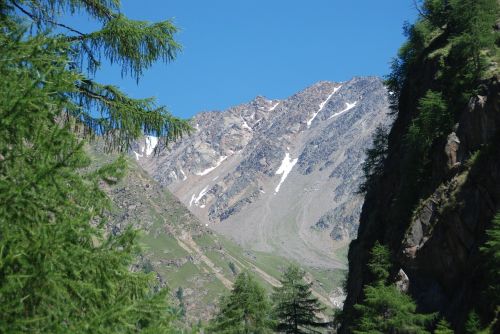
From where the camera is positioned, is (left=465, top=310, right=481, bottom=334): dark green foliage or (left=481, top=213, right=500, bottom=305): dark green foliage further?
(left=465, top=310, right=481, bottom=334): dark green foliage

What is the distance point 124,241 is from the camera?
596 centimetres

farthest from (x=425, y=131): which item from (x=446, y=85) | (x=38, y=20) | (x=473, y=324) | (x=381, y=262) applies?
(x=38, y=20)

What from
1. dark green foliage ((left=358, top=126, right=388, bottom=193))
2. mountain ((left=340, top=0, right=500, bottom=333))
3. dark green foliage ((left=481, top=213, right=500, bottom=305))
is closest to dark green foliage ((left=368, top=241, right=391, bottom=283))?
mountain ((left=340, top=0, right=500, bottom=333))

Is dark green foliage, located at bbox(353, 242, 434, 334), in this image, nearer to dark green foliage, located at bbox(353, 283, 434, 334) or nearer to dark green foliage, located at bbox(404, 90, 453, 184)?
dark green foliage, located at bbox(353, 283, 434, 334)

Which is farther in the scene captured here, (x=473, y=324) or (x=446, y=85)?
(x=446, y=85)

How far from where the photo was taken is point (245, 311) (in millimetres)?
36938

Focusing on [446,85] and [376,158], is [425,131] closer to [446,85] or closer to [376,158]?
[446,85]

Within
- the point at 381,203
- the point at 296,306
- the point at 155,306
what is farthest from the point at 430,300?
the point at 155,306

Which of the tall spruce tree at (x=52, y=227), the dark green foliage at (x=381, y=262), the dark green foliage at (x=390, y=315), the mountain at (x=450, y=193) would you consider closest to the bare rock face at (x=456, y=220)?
the mountain at (x=450, y=193)

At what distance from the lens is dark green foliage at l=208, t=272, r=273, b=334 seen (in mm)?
36031

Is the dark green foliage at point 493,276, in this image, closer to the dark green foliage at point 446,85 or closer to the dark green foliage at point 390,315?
the dark green foliage at point 390,315

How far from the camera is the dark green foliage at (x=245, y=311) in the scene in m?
36.0

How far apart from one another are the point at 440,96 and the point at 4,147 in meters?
37.0

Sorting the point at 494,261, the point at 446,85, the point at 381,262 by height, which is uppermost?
the point at 446,85
